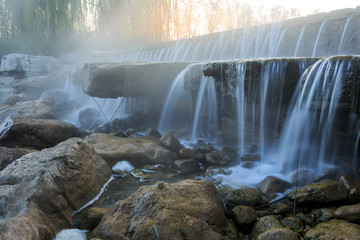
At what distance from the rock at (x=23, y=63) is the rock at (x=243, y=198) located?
17629 mm

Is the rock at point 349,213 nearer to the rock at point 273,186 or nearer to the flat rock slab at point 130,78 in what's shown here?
the rock at point 273,186

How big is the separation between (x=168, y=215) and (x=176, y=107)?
5.62 metres

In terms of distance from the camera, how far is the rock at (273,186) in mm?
3677

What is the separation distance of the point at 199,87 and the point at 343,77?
3.52 metres

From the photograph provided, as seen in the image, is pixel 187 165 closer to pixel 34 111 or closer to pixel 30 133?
pixel 30 133

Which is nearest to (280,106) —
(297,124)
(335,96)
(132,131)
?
(297,124)

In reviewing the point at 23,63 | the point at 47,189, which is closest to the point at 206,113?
Result: the point at 47,189

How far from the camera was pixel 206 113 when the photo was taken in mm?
6922

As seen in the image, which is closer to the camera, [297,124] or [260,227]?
[260,227]

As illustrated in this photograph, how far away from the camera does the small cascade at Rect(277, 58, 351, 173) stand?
13.3 ft

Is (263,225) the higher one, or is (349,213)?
(349,213)

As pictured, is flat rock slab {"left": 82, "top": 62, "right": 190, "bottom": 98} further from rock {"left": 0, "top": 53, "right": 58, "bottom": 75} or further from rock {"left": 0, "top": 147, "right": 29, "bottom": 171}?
rock {"left": 0, "top": 53, "right": 58, "bottom": 75}

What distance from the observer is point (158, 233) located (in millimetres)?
2385

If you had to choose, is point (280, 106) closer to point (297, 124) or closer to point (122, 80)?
point (297, 124)
